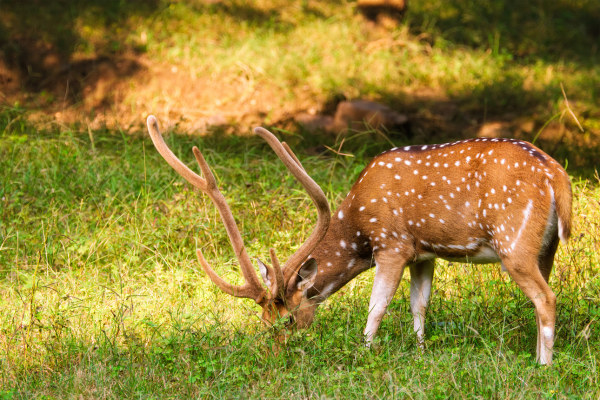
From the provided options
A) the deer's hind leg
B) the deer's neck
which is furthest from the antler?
the deer's hind leg

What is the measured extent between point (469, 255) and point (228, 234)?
159 centimetres

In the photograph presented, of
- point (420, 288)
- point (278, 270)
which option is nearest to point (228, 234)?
point (278, 270)

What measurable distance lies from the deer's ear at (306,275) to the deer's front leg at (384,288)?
42 centimetres

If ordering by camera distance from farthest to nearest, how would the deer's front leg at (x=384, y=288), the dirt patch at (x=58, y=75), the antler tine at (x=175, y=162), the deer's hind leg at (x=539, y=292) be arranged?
the dirt patch at (x=58, y=75)
the antler tine at (x=175, y=162)
the deer's front leg at (x=384, y=288)
the deer's hind leg at (x=539, y=292)

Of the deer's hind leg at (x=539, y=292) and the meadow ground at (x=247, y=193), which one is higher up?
the deer's hind leg at (x=539, y=292)

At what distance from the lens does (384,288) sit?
172 inches

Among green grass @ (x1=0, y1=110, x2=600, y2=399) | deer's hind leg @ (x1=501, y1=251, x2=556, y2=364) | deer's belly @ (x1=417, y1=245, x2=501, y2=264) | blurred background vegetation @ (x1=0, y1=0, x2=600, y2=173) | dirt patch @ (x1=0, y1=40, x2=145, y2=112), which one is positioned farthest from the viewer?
dirt patch @ (x1=0, y1=40, x2=145, y2=112)

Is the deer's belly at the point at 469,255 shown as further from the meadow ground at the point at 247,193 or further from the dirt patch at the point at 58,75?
the dirt patch at the point at 58,75

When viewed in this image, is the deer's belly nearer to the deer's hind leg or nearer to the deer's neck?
the deer's hind leg

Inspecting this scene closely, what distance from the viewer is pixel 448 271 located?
540 cm

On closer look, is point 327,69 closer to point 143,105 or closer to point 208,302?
point 143,105

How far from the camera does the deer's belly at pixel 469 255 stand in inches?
166

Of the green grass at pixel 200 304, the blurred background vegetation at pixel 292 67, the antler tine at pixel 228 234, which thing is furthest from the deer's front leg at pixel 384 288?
the blurred background vegetation at pixel 292 67

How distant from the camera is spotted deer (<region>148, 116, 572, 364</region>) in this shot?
3.92 metres
